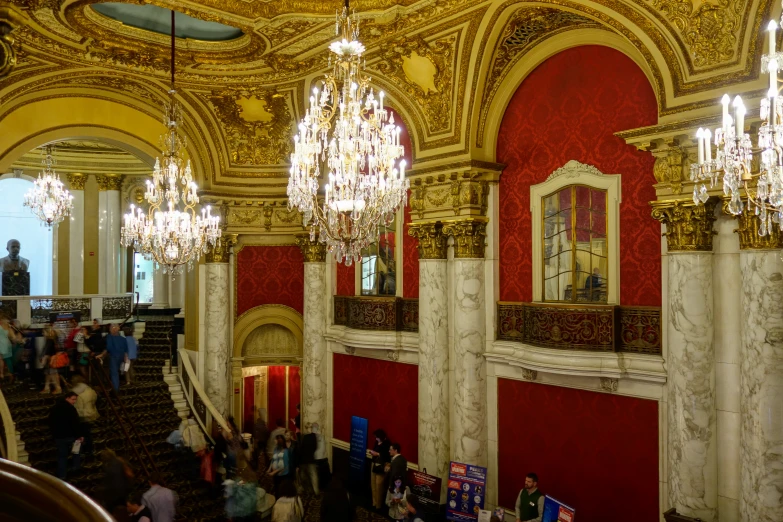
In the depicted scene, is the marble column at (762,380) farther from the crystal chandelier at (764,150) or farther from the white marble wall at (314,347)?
the white marble wall at (314,347)

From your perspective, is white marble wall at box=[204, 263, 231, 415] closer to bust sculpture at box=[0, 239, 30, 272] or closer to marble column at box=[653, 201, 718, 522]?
bust sculpture at box=[0, 239, 30, 272]

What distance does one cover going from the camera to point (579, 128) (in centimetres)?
880

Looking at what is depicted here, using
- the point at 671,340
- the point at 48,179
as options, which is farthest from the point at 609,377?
the point at 48,179

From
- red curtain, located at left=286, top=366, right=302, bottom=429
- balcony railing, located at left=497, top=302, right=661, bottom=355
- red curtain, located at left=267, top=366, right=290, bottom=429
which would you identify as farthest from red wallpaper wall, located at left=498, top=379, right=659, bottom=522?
red curtain, located at left=267, top=366, right=290, bottom=429

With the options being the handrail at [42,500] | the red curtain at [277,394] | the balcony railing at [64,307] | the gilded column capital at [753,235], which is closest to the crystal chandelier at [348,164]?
the gilded column capital at [753,235]

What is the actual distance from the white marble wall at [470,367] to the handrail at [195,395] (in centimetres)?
492

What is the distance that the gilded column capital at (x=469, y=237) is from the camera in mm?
9758

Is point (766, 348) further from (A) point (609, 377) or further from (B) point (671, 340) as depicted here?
(A) point (609, 377)

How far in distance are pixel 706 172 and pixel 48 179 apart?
49.5 feet

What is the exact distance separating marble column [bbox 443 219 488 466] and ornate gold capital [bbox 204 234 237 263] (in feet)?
18.2

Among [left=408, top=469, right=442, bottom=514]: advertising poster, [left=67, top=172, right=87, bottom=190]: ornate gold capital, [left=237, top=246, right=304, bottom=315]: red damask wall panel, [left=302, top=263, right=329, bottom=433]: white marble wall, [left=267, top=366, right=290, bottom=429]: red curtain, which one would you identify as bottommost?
[left=408, top=469, right=442, bottom=514]: advertising poster

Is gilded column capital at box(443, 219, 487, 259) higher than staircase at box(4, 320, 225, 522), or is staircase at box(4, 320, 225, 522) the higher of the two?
gilded column capital at box(443, 219, 487, 259)

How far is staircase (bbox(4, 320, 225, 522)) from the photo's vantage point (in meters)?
9.69

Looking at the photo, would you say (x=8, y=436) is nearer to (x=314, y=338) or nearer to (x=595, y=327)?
(x=314, y=338)
